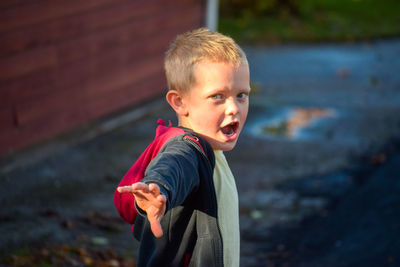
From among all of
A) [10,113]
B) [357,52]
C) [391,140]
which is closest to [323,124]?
[391,140]

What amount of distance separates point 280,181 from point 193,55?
4403mm

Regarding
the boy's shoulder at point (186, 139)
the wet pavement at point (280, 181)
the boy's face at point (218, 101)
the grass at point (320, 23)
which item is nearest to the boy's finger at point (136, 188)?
the boy's shoulder at point (186, 139)

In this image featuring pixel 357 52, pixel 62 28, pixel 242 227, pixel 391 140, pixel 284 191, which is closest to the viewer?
pixel 242 227

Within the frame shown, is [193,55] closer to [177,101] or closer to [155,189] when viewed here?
[177,101]

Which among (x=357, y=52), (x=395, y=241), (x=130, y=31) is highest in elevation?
(x=130, y=31)

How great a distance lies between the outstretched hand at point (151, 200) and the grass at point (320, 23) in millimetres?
Result: 12583

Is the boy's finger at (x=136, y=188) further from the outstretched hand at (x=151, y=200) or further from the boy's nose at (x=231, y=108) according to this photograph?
the boy's nose at (x=231, y=108)

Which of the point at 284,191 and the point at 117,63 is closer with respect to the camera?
the point at 284,191

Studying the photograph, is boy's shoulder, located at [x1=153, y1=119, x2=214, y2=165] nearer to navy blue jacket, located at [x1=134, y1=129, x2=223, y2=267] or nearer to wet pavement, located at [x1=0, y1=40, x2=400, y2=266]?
navy blue jacket, located at [x1=134, y1=129, x2=223, y2=267]

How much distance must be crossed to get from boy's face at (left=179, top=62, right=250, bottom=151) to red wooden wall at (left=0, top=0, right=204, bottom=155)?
15.1ft

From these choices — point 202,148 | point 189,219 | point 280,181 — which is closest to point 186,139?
point 202,148

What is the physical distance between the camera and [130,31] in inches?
337

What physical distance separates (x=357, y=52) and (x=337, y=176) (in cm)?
725

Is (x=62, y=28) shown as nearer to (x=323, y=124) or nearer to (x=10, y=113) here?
(x=10, y=113)
